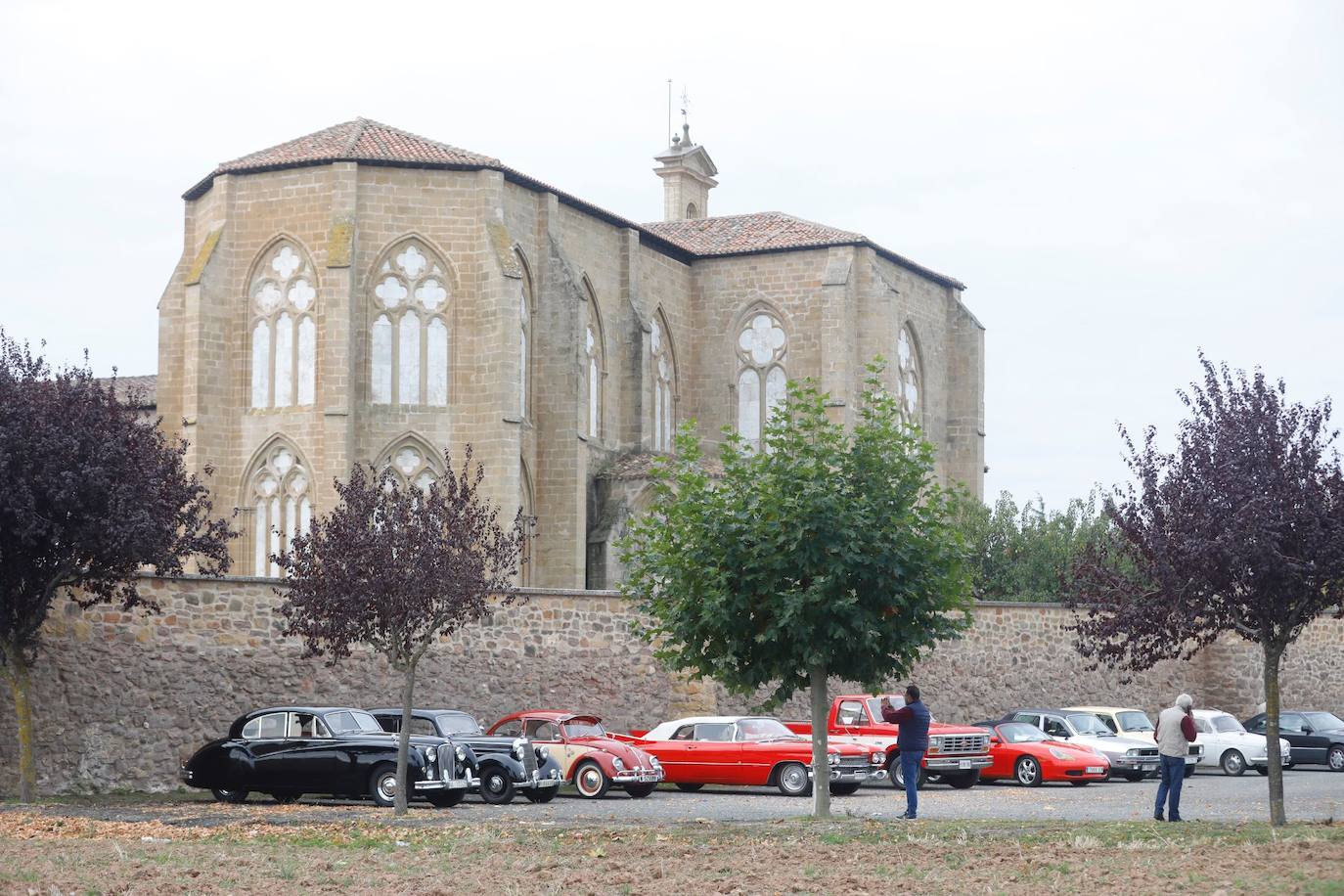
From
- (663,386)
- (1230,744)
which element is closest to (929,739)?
(1230,744)

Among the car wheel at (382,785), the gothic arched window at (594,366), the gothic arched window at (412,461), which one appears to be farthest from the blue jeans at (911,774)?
the gothic arched window at (594,366)

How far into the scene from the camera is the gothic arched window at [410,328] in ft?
143

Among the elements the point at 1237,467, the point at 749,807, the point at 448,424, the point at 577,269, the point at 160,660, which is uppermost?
the point at 577,269

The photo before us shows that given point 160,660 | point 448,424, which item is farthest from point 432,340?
point 160,660

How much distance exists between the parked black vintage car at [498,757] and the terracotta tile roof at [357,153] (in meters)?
21.0

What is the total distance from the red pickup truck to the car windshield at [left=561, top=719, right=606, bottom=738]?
138 inches

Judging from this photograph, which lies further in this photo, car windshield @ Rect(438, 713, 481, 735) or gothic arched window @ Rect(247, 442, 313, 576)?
gothic arched window @ Rect(247, 442, 313, 576)

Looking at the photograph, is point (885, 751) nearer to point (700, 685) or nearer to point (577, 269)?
point (700, 685)

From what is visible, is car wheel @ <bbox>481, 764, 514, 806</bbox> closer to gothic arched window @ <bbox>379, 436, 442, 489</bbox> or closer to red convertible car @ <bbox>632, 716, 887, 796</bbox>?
red convertible car @ <bbox>632, 716, 887, 796</bbox>

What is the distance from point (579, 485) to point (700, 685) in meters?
14.5

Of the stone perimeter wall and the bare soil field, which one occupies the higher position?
the stone perimeter wall

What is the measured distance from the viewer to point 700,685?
103ft

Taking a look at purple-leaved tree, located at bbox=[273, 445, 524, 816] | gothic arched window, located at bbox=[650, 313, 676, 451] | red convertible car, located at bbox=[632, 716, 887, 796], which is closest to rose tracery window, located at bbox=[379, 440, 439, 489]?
gothic arched window, located at bbox=[650, 313, 676, 451]

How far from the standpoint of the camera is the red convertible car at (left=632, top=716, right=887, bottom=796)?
88.2 ft
